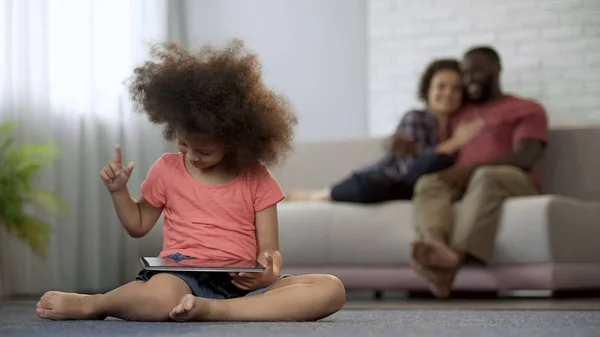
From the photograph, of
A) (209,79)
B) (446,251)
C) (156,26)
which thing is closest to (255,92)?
(209,79)

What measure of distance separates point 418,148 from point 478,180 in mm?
471

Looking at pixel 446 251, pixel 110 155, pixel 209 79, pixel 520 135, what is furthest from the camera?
pixel 110 155

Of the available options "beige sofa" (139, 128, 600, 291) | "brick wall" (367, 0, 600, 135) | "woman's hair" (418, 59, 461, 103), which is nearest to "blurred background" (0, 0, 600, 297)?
"brick wall" (367, 0, 600, 135)

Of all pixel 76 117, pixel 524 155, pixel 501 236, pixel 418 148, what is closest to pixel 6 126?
pixel 76 117

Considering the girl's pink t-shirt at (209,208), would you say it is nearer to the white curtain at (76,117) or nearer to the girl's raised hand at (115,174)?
the girl's raised hand at (115,174)

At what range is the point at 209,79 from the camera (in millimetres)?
1675

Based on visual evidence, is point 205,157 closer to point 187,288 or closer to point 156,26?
point 187,288

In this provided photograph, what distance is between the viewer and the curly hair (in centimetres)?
166

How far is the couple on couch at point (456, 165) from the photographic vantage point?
125 inches

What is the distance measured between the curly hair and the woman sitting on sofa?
1769mm

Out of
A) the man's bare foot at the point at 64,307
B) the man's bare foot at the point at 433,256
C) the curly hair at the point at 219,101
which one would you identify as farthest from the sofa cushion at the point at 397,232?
the man's bare foot at the point at 64,307

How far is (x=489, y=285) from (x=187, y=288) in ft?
5.95

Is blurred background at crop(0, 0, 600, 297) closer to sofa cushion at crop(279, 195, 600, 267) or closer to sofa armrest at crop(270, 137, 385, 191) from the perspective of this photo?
sofa armrest at crop(270, 137, 385, 191)

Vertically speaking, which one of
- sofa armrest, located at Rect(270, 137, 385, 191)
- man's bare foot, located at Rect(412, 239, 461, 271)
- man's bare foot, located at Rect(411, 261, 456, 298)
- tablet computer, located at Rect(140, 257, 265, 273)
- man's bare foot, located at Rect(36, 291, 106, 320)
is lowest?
man's bare foot, located at Rect(411, 261, 456, 298)
